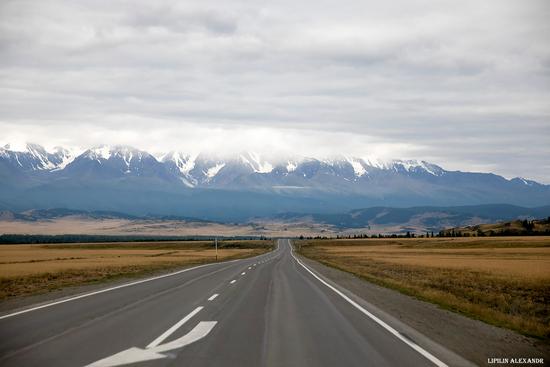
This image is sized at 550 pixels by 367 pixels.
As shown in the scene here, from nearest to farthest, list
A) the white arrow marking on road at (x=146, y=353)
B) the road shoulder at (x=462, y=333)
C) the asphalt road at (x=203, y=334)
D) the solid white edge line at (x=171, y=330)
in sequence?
the white arrow marking on road at (x=146, y=353), the asphalt road at (x=203, y=334), the road shoulder at (x=462, y=333), the solid white edge line at (x=171, y=330)

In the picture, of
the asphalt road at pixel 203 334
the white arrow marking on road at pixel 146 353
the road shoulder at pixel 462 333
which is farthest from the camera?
the road shoulder at pixel 462 333

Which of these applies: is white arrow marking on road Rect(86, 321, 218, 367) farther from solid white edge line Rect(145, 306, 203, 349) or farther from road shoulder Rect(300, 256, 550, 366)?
road shoulder Rect(300, 256, 550, 366)

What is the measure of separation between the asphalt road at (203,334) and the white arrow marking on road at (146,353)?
19 mm

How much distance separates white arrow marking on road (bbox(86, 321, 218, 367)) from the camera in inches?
420

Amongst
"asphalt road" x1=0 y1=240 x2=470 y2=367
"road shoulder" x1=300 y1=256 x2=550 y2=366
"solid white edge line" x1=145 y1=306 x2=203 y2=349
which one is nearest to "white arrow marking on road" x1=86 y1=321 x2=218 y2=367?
"asphalt road" x1=0 y1=240 x2=470 y2=367

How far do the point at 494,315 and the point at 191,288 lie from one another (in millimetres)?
13681

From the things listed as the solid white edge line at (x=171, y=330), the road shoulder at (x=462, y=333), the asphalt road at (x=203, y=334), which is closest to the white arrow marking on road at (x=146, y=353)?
the asphalt road at (x=203, y=334)

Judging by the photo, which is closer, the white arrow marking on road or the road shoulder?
the white arrow marking on road

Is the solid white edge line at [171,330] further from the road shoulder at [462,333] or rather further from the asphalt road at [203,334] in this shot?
the road shoulder at [462,333]

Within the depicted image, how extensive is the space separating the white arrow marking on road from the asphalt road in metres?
0.02

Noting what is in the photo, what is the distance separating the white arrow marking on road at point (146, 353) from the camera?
1068 centimetres

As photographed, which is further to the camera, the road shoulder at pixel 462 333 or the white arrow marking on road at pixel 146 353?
the road shoulder at pixel 462 333

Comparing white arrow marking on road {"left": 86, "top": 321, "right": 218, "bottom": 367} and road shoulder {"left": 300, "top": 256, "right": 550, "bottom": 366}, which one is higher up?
white arrow marking on road {"left": 86, "top": 321, "right": 218, "bottom": 367}

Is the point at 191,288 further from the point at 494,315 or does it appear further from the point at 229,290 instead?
the point at 494,315
